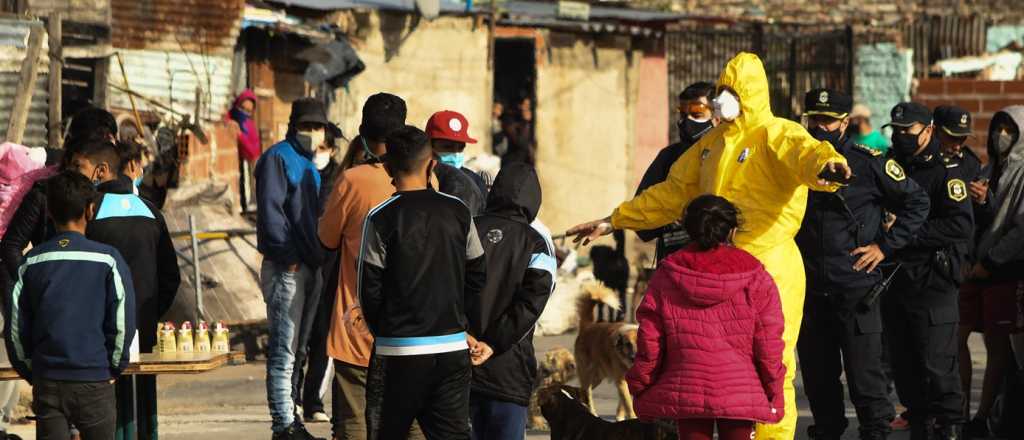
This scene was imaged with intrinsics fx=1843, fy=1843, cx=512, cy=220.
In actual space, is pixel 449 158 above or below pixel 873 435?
above

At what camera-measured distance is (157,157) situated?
14812 mm

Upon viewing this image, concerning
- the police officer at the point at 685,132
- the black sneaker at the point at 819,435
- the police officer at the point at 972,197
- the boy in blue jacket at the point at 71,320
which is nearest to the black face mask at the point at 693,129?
the police officer at the point at 685,132

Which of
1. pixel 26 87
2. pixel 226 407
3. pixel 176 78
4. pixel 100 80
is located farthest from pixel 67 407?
pixel 176 78

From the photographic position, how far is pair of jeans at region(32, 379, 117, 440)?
7.59 m

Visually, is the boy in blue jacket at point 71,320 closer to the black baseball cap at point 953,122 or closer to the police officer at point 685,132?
the police officer at point 685,132

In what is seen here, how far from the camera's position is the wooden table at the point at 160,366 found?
8297 millimetres

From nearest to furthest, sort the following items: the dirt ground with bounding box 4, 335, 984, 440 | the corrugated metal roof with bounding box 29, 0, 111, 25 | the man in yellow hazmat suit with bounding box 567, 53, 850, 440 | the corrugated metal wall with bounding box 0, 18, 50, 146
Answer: the man in yellow hazmat suit with bounding box 567, 53, 850, 440 → the dirt ground with bounding box 4, 335, 984, 440 → the corrugated metal wall with bounding box 0, 18, 50, 146 → the corrugated metal roof with bounding box 29, 0, 111, 25

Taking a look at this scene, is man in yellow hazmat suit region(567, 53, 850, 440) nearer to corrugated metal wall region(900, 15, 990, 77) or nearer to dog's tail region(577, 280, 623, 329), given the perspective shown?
dog's tail region(577, 280, 623, 329)

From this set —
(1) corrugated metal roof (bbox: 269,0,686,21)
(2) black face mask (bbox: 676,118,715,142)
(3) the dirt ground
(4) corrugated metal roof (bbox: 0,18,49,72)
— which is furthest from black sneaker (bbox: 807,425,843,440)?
(1) corrugated metal roof (bbox: 269,0,686,21)

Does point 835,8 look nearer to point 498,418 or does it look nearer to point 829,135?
point 829,135

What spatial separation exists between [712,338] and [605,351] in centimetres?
434

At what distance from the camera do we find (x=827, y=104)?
947cm

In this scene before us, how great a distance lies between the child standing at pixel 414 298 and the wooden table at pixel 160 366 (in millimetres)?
1713

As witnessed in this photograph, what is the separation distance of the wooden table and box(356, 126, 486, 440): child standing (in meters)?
1.71
